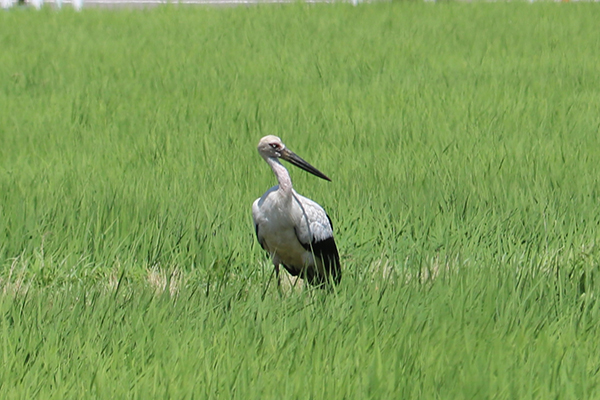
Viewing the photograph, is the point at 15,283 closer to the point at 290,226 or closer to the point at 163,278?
the point at 163,278

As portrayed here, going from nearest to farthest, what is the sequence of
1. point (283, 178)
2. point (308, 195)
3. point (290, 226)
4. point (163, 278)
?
point (283, 178)
point (290, 226)
point (163, 278)
point (308, 195)

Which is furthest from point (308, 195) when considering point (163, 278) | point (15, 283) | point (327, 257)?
point (15, 283)

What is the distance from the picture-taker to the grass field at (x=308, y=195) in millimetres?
2992

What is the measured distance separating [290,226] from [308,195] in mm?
1310

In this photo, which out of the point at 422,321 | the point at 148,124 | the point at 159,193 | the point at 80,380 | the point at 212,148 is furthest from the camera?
the point at 148,124

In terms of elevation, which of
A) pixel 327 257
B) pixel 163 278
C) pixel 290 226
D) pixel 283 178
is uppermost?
pixel 283 178

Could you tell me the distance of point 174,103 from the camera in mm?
7957

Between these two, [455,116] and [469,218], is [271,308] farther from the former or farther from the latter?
[455,116]

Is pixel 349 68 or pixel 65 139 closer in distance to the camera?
pixel 65 139

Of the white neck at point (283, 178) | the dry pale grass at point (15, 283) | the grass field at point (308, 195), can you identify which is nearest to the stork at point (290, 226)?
the white neck at point (283, 178)

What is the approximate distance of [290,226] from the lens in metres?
4.13

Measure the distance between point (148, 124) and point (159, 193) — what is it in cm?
204

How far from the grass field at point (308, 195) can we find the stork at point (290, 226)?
5.6 inches

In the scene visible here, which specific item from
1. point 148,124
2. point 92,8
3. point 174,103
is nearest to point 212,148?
point 148,124
